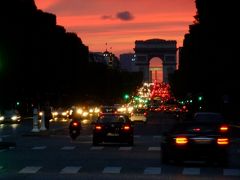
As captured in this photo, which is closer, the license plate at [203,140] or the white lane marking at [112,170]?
the white lane marking at [112,170]

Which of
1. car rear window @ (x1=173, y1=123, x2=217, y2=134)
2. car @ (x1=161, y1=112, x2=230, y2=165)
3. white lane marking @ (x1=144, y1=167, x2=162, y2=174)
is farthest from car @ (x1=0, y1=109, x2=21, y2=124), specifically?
white lane marking @ (x1=144, y1=167, x2=162, y2=174)

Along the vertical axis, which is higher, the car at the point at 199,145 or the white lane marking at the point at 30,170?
the car at the point at 199,145

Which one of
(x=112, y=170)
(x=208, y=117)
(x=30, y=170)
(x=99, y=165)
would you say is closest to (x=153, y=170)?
(x=112, y=170)

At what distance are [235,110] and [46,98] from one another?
18.3 meters

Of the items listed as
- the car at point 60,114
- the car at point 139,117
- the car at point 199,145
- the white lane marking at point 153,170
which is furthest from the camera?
the car at point 60,114

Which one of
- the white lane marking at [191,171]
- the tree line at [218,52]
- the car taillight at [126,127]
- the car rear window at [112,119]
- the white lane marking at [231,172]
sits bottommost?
the white lane marking at [231,172]

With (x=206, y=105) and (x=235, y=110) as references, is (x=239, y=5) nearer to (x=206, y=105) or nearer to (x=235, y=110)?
(x=235, y=110)

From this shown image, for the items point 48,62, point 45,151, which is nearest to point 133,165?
point 45,151

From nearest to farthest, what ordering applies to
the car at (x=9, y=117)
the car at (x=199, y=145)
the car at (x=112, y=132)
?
1. the car at (x=199, y=145)
2. the car at (x=112, y=132)
3. the car at (x=9, y=117)

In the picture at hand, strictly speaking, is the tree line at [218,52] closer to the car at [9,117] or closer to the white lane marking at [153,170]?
the car at [9,117]

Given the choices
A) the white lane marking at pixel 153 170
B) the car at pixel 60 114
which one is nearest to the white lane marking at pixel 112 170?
the white lane marking at pixel 153 170

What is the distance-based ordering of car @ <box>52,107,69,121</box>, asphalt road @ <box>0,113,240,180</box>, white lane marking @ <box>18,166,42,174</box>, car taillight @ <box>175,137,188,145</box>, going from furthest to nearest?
car @ <box>52,107,69,121</box>, car taillight @ <box>175,137,188,145</box>, white lane marking @ <box>18,166,42,174</box>, asphalt road @ <box>0,113,240,180</box>

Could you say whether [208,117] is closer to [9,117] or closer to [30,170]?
[30,170]

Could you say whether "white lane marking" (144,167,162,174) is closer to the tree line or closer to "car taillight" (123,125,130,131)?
"car taillight" (123,125,130,131)
